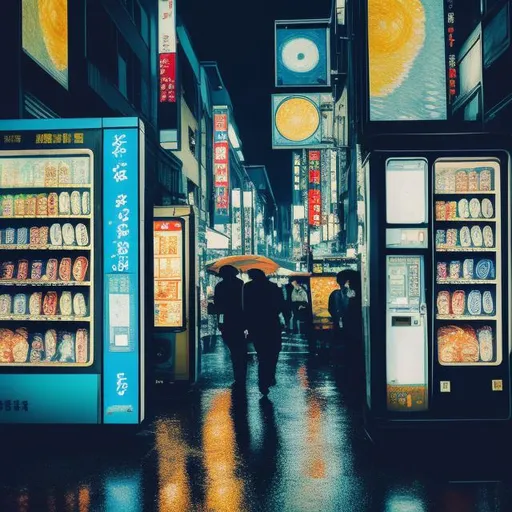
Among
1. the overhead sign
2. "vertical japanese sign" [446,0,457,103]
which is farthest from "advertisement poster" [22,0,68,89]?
"vertical japanese sign" [446,0,457,103]

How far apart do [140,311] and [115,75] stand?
11138mm

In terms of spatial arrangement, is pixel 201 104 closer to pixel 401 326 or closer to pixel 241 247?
pixel 241 247

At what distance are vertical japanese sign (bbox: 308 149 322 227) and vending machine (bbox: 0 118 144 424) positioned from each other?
2937 centimetres

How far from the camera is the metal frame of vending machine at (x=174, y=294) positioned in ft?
40.8

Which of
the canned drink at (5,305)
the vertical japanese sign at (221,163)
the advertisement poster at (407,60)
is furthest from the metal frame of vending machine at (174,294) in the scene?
the vertical japanese sign at (221,163)

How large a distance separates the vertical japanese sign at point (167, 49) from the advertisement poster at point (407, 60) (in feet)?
25.3

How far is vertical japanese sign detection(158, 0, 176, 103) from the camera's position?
1717 cm

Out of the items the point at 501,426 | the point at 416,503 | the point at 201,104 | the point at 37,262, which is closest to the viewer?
the point at 416,503

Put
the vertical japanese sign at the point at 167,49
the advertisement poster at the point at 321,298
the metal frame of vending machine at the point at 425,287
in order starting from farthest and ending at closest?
the advertisement poster at the point at 321,298
the vertical japanese sign at the point at 167,49
the metal frame of vending machine at the point at 425,287

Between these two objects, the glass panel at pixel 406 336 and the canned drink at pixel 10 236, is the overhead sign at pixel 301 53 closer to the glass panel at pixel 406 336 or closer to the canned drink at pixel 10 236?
the glass panel at pixel 406 336

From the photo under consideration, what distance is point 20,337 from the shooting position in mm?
8375

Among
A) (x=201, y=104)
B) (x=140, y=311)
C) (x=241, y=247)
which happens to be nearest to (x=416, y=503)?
(x=140, y=311)

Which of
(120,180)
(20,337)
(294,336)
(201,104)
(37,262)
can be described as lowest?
(294,336)

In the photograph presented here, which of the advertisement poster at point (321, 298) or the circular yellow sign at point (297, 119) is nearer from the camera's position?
the circular yellow sign at point (297, 119)
